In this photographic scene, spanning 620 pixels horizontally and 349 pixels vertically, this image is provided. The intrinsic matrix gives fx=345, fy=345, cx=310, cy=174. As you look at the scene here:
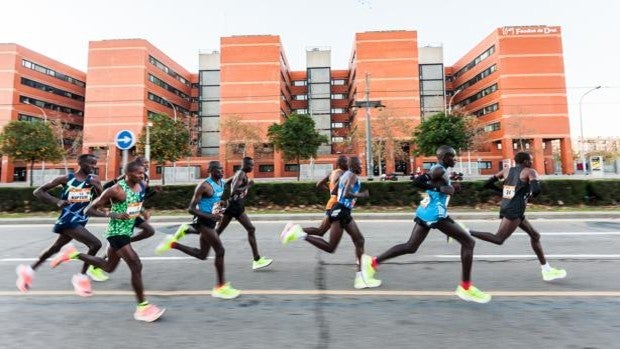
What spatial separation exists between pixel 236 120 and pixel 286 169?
11.0m

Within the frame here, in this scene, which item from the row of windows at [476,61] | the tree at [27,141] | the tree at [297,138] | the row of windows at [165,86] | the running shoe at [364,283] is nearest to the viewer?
the running shoe at [364,283]

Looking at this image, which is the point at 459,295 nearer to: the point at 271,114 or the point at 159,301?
the point at 159,301

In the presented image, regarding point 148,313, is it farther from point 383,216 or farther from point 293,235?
point 383,216

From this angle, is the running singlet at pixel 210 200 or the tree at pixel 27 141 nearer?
the running singlet at pixel 210 200

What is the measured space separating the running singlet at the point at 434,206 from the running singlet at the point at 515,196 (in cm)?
119

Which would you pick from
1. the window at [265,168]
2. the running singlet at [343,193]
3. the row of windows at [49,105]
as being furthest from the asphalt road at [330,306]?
the row of windows at [49,105]

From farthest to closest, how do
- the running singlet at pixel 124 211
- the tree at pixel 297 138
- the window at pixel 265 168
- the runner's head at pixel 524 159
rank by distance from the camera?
the window at pixel 265 168, the tree at pixel 297 138, the runner's head at pixel 524 159, the running singlet at pixel 124 211


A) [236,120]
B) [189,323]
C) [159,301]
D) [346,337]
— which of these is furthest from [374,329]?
[236,120]

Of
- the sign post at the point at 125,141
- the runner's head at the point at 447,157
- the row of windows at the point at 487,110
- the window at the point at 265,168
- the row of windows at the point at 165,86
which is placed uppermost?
the row of windows at the point at 165,86

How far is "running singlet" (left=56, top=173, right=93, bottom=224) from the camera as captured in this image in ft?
14.8

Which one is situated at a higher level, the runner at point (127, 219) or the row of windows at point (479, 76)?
the row of windows at point (479, 76)

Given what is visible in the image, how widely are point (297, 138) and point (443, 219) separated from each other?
3215cm

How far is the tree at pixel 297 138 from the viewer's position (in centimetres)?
3581

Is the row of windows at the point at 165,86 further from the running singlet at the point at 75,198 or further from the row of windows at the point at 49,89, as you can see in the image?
the running singlet at the point at 75,198
